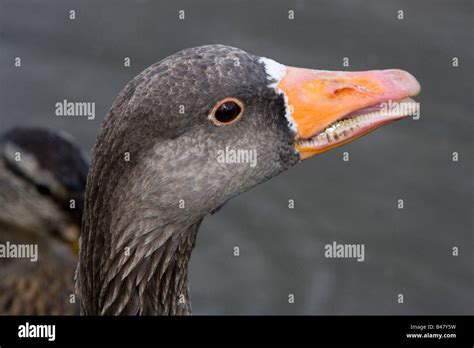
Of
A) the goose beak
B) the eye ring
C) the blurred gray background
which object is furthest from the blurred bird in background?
the goose beak

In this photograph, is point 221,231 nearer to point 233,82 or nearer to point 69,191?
point 69,191

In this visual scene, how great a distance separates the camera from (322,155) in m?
9.86

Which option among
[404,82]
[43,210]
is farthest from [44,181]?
[404,82]

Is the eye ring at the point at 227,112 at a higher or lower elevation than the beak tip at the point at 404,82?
lower

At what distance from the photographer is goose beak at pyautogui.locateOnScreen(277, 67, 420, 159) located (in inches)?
217

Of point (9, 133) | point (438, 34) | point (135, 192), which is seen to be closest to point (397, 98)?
point (135, 192)

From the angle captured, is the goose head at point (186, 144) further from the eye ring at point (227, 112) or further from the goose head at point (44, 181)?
the goose head at point (44, 181)

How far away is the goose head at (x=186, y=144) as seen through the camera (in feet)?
16.9

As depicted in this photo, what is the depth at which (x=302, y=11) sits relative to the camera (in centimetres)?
1066

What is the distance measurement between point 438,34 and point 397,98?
5.30m

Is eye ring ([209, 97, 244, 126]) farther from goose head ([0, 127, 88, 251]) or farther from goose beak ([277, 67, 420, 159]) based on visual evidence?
goose head ([0, 127, 88, 251])

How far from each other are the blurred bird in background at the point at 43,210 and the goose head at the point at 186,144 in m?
2.22

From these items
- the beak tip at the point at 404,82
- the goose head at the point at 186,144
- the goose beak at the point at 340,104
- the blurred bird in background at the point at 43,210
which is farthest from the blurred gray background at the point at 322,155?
the beak tip at the point at 404,82

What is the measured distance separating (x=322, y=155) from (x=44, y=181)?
3.32 meters
